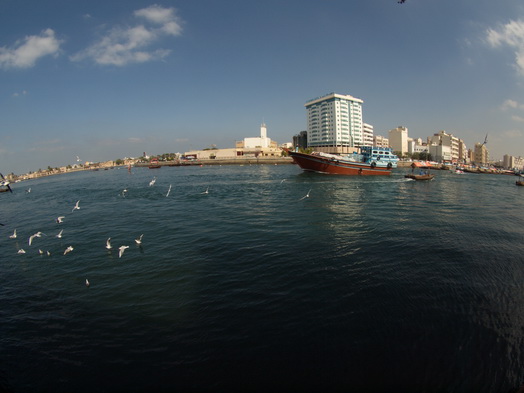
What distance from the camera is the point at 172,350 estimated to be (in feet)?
19.6

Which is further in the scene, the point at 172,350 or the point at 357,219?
the point at 357,219

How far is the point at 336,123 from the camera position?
112 meters

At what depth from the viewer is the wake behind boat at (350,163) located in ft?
167

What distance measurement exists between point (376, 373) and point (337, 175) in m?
48.2

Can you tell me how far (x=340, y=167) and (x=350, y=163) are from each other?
79.8 inches

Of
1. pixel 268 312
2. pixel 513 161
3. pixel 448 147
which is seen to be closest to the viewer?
pixel 268 312

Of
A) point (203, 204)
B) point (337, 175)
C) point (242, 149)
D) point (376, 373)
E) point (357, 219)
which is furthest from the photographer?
point (242, 149)

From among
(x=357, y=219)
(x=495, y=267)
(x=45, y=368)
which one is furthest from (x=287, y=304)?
(x=357, y=219)

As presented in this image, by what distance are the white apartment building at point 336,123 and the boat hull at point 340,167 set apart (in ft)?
201

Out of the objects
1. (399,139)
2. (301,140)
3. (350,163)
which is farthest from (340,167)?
(399,139)

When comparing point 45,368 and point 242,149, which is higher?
Answer: point 242,149

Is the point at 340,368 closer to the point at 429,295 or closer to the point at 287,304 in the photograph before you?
the point at 287,304

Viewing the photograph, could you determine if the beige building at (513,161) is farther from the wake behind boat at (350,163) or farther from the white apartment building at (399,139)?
the wake behind boat at (350,163)

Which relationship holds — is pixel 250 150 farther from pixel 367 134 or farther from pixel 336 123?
pixel 367 134
